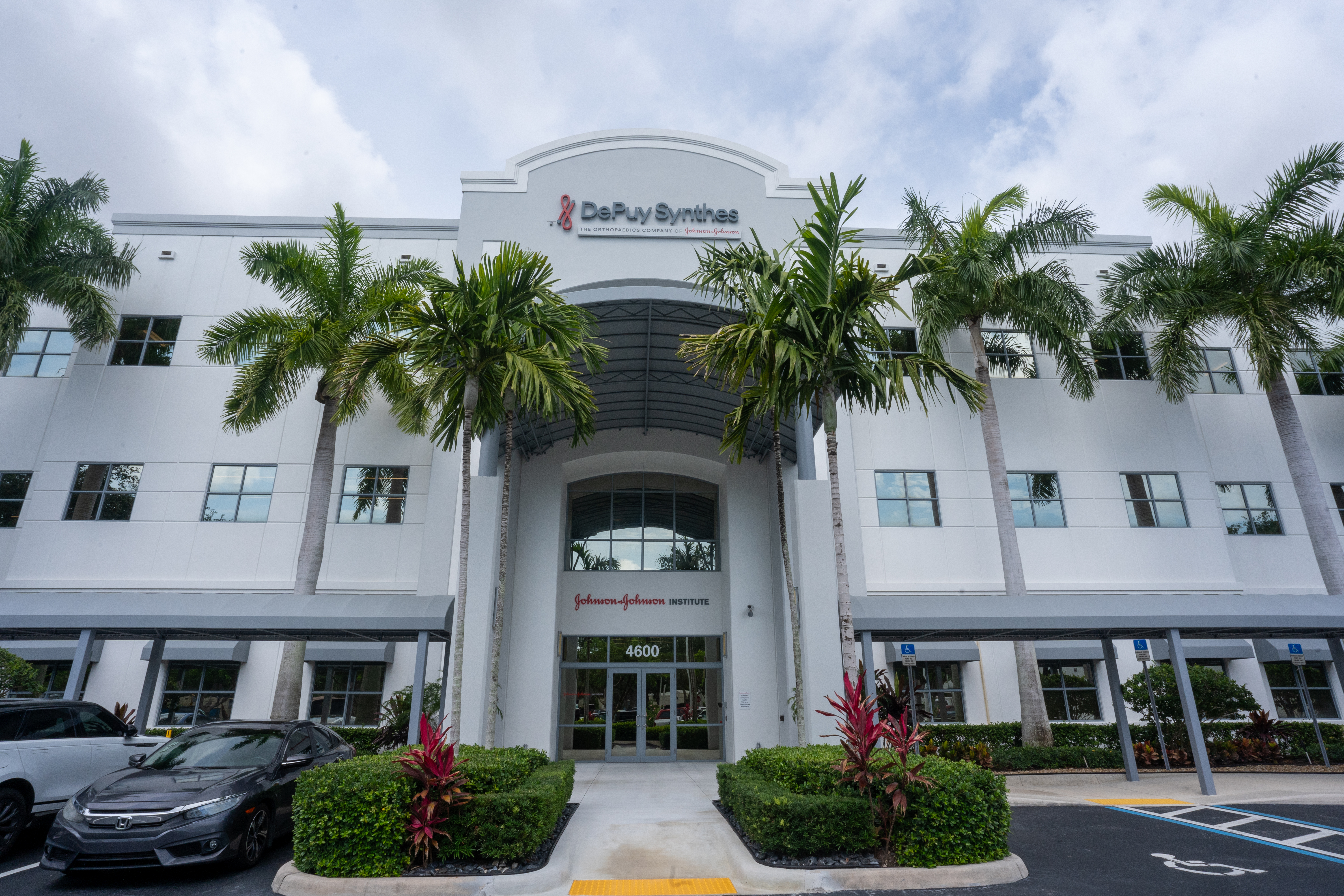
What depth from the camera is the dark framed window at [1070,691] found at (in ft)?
59.0

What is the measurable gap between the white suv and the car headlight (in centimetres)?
230

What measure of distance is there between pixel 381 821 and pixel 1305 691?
72.1ft

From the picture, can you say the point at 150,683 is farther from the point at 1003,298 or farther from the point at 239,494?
the point at 1003,298

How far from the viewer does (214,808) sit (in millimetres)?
6812

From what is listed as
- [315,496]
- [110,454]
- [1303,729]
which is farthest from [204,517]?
[1303,729]

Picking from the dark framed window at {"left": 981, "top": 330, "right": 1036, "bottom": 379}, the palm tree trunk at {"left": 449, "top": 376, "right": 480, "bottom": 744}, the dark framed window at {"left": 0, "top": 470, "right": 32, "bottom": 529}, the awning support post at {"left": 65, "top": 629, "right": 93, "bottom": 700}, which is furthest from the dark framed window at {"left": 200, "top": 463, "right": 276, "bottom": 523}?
the dark framed window at {"left": 981, "top": 330, "right": 1036, "bottom": 379}

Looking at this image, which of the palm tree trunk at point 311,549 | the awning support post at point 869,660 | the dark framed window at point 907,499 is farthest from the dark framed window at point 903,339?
the palm tree trunk at point 311,549

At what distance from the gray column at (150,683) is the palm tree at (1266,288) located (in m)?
22.1

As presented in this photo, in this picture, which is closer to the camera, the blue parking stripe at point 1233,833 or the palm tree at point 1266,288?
the blue parking stripe at point 1233,833

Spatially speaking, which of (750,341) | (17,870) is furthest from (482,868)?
(750,341)

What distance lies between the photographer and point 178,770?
7.57 meters

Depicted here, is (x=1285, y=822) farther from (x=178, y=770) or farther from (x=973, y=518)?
(x=178, y=770)

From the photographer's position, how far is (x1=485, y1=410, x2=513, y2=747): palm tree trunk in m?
10.6

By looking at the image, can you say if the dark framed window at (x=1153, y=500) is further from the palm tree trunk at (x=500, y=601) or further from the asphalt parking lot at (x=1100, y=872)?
the palm tree trunk at (x=500, y=601)
